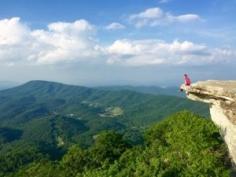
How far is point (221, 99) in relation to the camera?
110 feet

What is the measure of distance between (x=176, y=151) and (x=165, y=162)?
738 cm

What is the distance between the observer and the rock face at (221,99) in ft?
108

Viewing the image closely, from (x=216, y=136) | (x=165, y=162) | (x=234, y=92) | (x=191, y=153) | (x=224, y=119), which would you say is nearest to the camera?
(x=234, y=92)

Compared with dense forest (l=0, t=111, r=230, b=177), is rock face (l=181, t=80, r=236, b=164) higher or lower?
higher

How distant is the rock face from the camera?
32906mm

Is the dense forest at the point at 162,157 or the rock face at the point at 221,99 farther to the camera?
the dense forest at the point at 162,157

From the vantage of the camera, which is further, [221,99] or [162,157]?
[162,157]

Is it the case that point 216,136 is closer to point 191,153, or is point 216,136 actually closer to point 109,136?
point 191,153

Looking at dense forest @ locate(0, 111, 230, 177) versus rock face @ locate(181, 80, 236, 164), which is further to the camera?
dense forest @ locate(0, 111, 230, 177)

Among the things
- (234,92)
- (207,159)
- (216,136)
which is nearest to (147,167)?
(207,159)

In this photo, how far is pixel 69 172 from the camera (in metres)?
85.0

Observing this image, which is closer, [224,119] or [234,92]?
[234,92]

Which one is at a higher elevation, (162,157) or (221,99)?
(221,99)

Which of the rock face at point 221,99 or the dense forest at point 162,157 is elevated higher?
the rock face at point 221,99
